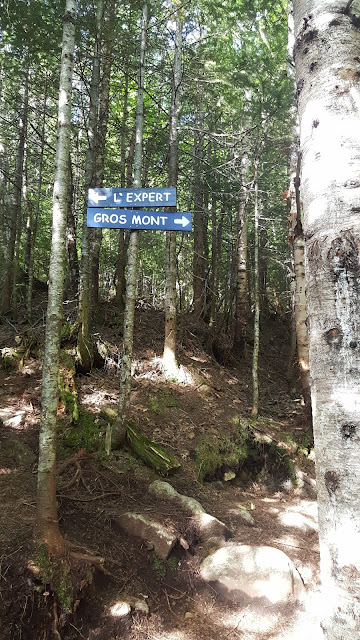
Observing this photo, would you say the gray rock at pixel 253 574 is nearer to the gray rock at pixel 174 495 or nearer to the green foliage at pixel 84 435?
the gray rock at pixel 174 495

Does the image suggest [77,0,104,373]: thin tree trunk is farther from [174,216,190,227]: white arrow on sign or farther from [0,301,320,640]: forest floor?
[174,216,190,227]: white arrow on sign

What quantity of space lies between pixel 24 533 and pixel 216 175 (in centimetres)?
1082

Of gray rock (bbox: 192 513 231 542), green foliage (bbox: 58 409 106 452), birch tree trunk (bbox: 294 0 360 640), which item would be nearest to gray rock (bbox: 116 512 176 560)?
gray rock (bbox: 192 513 231 542)

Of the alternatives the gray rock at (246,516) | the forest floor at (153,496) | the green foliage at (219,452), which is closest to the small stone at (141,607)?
the forest floor at (153,496)

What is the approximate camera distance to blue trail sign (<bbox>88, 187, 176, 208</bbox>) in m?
4.47

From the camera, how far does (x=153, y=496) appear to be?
5.32 m

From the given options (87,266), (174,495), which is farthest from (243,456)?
(87,266)

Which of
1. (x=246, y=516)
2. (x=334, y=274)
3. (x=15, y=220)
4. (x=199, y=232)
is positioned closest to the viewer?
(x=334, y=274)

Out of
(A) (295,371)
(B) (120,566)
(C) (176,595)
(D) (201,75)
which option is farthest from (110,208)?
(A) (295,371)

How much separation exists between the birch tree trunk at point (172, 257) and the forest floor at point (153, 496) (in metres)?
0.36

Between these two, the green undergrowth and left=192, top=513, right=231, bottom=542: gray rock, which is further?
the green undergrowth

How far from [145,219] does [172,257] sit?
4335 mm

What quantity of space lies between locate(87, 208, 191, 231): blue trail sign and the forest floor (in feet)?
10.3

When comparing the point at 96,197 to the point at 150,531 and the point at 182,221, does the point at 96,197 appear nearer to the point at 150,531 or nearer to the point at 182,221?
the point at 182,221
